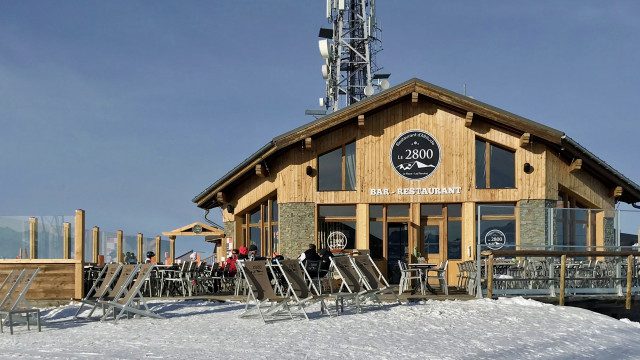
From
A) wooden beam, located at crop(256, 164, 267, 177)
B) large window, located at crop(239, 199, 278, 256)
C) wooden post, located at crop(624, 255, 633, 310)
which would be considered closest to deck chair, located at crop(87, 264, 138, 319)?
wooden beam, located at crop(256, 164, 267, 177)

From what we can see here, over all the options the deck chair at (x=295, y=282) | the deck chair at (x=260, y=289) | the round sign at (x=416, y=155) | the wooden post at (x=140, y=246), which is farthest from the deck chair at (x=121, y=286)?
the wooden post at (x=140, y=246)

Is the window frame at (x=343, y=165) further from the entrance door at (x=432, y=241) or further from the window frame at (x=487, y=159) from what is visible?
the window frame at (x=487, y=159)

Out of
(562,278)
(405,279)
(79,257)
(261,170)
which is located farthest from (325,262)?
(261,170)

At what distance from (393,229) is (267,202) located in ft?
10.3

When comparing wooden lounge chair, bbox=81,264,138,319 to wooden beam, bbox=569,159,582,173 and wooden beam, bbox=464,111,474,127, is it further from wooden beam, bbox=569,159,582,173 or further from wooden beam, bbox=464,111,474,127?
wooden beam, bbox=569,159,582,173

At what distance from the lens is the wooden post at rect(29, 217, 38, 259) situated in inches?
800

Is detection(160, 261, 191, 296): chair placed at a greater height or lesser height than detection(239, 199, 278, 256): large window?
lesser

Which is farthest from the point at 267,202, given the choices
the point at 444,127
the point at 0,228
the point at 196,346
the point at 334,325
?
the point at 196,346

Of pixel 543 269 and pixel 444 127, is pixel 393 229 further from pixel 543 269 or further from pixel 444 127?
pixel 543 269

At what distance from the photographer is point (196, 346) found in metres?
11.3

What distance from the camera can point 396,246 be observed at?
859 inches

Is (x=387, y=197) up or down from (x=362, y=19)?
down

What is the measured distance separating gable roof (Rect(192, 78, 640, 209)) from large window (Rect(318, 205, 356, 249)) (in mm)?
1792

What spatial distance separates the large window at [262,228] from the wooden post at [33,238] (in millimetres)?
4994
